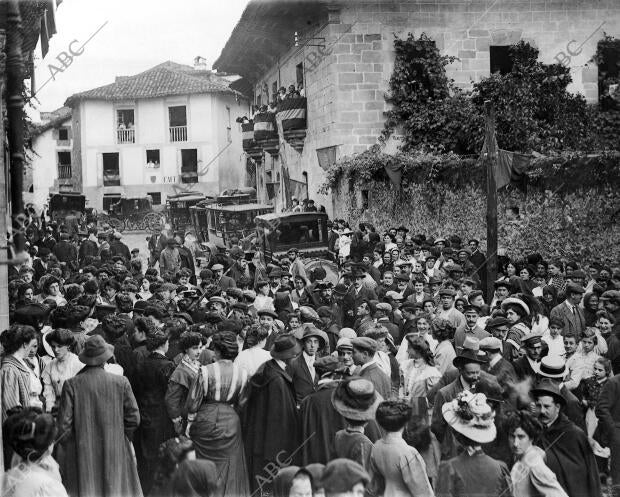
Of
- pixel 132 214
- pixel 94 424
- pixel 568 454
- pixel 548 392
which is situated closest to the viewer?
pixel 568 454

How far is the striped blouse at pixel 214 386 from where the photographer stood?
6.71 metres

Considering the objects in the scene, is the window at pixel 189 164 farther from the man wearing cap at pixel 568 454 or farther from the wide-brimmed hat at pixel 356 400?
the man wearing cap at pixel 568 454

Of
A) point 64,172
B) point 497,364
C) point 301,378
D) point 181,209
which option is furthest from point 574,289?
point 64,172

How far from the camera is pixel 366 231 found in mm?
19688

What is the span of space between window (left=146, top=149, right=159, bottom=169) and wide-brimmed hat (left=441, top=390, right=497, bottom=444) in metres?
42.7

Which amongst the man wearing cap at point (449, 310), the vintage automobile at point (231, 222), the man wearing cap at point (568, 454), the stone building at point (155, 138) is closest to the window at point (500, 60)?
the vintage automobile at point (231, 222)

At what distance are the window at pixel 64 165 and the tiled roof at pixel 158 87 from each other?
23.1 ft

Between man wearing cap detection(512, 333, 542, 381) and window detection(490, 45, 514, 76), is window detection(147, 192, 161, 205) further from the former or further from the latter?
man wearing cap detection(512, 333, 542, 381)

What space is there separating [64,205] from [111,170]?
34.2 ft

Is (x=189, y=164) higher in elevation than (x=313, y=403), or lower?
higher

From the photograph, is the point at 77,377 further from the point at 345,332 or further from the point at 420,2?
the point at 420,2

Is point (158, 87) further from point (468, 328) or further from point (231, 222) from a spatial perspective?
point (468, 328)

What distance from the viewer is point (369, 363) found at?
7328 mm

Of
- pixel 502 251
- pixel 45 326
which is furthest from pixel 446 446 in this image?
pixel 502 251
